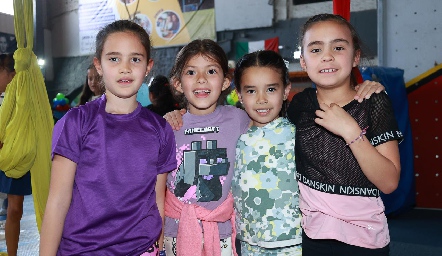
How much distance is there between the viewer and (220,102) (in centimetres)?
174

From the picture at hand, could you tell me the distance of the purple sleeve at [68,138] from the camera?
1128 millimetres

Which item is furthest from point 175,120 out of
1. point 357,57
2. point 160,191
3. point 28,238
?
point 28,238

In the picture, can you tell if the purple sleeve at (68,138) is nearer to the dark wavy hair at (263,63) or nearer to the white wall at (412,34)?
the dark wavy hair at (263,63)

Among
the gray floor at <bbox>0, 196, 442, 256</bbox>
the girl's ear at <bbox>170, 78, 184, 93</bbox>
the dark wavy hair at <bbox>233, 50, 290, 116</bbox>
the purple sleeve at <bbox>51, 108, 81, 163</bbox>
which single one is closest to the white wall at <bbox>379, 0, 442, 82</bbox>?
the gray floor at <bbox>0, 196, 442, 256</bbox>

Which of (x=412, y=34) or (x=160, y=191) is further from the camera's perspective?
(x=412, y=34)

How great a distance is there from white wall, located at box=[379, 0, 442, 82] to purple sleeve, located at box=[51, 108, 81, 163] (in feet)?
14.0

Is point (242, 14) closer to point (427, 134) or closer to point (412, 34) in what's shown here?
point (412, 34)

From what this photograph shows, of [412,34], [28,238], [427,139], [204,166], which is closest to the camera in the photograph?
[204,166]

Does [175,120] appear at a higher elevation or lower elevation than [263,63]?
lower

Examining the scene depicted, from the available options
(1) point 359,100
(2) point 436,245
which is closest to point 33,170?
(1) point 359,100

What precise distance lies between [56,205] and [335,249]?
78 centimetres

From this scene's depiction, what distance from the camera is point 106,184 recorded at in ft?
3.80

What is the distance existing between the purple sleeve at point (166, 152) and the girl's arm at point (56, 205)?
0.83 ft

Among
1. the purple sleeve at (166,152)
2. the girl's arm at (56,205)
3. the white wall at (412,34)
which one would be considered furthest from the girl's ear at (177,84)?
the white wall at (412,34)
